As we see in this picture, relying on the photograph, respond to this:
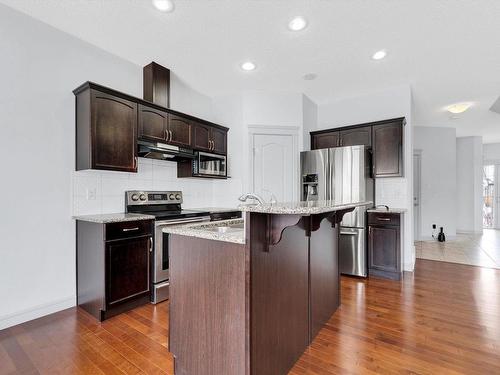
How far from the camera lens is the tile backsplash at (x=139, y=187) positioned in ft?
9.25

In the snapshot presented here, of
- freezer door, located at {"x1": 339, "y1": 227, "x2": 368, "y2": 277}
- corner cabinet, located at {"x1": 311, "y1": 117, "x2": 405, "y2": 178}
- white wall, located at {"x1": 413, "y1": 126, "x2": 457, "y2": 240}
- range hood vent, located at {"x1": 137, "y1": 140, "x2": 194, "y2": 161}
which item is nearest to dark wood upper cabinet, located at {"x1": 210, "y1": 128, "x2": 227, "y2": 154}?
range hood vent, located at {"x1": 137, "y1": 140, "x2": 194, "y2": 161}

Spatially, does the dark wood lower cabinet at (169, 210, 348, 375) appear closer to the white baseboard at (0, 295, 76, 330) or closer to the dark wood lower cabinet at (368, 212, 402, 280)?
the white baseboard at (0, 295, 76, 330)

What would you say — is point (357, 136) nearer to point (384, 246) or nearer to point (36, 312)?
point (384, 246)

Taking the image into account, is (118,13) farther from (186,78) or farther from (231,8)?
(186,78)

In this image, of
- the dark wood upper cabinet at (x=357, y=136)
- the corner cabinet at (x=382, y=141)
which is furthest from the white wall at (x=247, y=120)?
the corner cabinet at (x=382, y=141)

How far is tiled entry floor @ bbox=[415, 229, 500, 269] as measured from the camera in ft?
14.6

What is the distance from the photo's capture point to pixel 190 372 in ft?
5.17

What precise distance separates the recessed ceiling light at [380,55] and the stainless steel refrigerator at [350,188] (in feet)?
3.62

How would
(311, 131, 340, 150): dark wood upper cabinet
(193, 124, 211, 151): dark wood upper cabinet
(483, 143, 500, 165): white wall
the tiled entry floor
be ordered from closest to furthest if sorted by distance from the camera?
(193, 124, 211, 151): dark wood upper cabinet < (311, 131, 340, 150): dark wood upper cabinet < the tiled entry floor < (483, 143, 500, 165): white wall

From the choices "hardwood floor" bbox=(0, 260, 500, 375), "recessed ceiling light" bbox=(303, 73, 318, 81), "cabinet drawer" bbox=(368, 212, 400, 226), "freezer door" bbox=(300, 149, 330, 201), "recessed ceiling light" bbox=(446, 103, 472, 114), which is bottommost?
"hardwood floor" bbox=(0, 260, 500, 375)

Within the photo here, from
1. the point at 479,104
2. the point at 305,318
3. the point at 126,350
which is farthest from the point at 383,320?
the point at 479,104

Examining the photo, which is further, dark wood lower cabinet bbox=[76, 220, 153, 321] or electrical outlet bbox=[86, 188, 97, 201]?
electrical outlet bbox=[86, 188, 97, 201]

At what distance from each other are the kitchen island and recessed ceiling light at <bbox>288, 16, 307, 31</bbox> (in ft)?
6.15

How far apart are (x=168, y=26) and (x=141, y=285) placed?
2.59 meters
